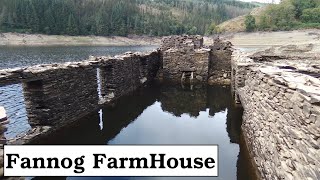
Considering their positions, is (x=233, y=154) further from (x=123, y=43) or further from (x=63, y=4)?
(x=63, y=4)

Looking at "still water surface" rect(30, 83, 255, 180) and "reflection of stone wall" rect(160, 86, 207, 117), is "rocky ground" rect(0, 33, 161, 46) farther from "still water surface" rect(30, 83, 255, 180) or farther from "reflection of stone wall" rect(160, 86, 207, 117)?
"still water surface" rect(30, 83, 255, 180)

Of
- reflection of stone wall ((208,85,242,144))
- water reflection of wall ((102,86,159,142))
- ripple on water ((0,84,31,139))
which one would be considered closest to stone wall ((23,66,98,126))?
water reflection of wall ((102,86,159,142))

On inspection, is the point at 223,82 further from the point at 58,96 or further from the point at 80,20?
the point at 80,20

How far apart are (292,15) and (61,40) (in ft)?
248

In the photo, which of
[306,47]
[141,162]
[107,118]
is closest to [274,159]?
[141,162]

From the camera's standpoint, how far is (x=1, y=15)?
93.8 metres

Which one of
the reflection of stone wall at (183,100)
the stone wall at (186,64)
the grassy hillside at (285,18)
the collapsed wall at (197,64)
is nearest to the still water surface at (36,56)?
the stone wall at (186,64)

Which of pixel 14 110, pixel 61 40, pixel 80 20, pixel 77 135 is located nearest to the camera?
pixel 77 135

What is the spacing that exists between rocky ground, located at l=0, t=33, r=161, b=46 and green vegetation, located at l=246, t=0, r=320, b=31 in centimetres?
4032

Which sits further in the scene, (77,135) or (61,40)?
(61,40)

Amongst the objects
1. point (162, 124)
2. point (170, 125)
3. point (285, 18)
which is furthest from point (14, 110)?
point (285, 18)

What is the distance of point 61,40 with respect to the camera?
88562 millimetres

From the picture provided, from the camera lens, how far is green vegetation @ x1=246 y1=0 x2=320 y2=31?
97250 millimetres

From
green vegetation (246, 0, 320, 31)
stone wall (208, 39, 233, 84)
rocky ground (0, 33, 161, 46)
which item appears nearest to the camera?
stone wall (208, 39, 233, 84)
